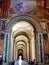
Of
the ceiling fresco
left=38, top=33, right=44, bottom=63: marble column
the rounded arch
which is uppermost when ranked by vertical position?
the ceiling fresco

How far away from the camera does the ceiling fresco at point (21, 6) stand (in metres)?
16.9

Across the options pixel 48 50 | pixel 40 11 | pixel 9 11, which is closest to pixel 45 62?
pixel 48 50

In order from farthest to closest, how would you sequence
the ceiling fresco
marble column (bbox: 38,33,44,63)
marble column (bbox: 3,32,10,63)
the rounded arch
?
the ceiling fresco, the rounded arch, marble column (bbox: 38,33,44,63), marble column (bbox: 3,32,10,63)

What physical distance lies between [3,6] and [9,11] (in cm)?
81

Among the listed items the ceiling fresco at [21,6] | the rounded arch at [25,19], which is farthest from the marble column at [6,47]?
the ceiling fresco at [21,6]

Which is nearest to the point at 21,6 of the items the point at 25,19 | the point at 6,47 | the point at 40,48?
the point at 25,19

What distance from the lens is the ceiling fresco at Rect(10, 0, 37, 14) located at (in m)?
16.9

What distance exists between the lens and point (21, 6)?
670 inches

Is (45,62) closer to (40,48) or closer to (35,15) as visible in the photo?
(40,48)

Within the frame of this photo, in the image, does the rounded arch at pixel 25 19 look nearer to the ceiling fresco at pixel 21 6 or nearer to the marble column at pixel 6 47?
the ceiling fresco at pixel 21 6

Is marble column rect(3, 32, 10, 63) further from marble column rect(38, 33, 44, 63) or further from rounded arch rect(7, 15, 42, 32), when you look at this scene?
marble column rect(38, 33, 44, 63)

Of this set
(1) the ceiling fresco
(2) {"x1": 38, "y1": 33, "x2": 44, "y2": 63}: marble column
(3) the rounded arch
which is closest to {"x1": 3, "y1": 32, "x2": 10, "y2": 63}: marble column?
(3) the rounded arch

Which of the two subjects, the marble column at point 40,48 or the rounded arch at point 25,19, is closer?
the marble column at point 40,48

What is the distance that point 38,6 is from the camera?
670 inches
